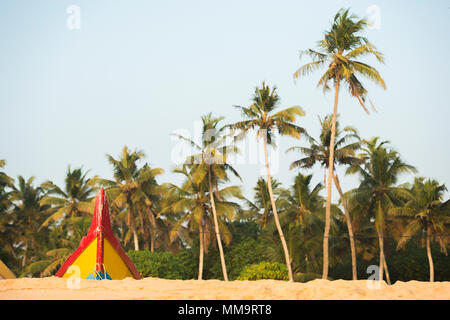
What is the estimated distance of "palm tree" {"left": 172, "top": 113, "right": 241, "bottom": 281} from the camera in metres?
25.7

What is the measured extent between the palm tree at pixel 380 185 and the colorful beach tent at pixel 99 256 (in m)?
17.8

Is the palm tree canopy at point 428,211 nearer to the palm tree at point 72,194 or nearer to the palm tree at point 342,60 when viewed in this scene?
the palm tree at point 342,60

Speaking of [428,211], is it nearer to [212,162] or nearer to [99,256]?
[212,162]

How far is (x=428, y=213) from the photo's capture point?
25844 millimetres

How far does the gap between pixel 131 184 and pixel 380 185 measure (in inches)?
560

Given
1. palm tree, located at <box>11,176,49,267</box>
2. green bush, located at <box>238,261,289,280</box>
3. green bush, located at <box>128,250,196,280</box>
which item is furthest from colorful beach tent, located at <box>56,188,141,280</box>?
palm tree, located at <box>11,176,49,267</box>

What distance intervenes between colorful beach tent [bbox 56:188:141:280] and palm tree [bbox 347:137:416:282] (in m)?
17.8

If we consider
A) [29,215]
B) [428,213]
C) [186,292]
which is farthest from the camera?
[29,215]

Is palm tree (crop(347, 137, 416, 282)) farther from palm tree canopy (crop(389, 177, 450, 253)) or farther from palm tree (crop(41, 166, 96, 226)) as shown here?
palm tree (crop(41, 166, 96, 226))

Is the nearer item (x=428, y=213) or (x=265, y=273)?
(x=265, y=273)

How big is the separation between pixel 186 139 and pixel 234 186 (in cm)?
371

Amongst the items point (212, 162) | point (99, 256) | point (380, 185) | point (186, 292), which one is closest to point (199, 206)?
point (212, 162)

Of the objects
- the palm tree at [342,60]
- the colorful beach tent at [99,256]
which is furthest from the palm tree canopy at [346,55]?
the colorful beach tent at [99,256]

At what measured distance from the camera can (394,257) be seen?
30.5 m
